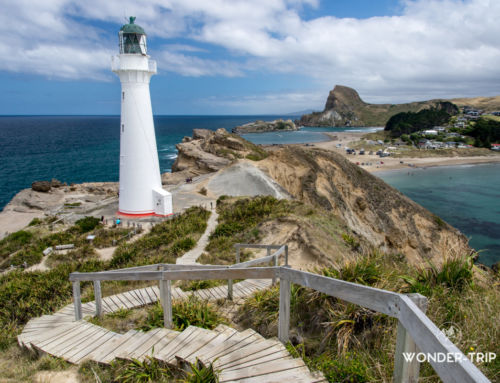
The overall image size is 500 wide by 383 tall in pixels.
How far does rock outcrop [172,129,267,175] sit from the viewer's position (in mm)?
48844

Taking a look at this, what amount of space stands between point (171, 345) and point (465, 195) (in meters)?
65.4

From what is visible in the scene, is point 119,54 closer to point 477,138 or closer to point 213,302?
point 213,302

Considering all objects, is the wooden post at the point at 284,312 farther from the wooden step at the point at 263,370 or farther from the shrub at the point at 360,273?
the shrub at the point at 360,273

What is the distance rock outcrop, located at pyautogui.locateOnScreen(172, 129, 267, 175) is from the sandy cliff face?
1914 cm

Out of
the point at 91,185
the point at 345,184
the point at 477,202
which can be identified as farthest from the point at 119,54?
the point at 477,202

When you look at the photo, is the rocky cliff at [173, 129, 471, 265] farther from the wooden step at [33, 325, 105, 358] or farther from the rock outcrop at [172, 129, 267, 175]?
the rock outcrop at [172, 129, 267, 175]

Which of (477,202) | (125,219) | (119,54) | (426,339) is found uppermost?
(119,54)

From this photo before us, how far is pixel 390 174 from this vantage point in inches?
2857

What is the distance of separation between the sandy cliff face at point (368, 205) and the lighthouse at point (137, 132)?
11.3 m

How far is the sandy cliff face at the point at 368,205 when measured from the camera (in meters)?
23.2

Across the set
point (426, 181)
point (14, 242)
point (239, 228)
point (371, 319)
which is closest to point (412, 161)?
point (426, 181)

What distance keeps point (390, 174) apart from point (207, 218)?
62508 mm

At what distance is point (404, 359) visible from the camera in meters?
2.83

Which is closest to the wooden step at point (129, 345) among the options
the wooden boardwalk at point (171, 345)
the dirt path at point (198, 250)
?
the wooden boardwalk at point (171, 345)
